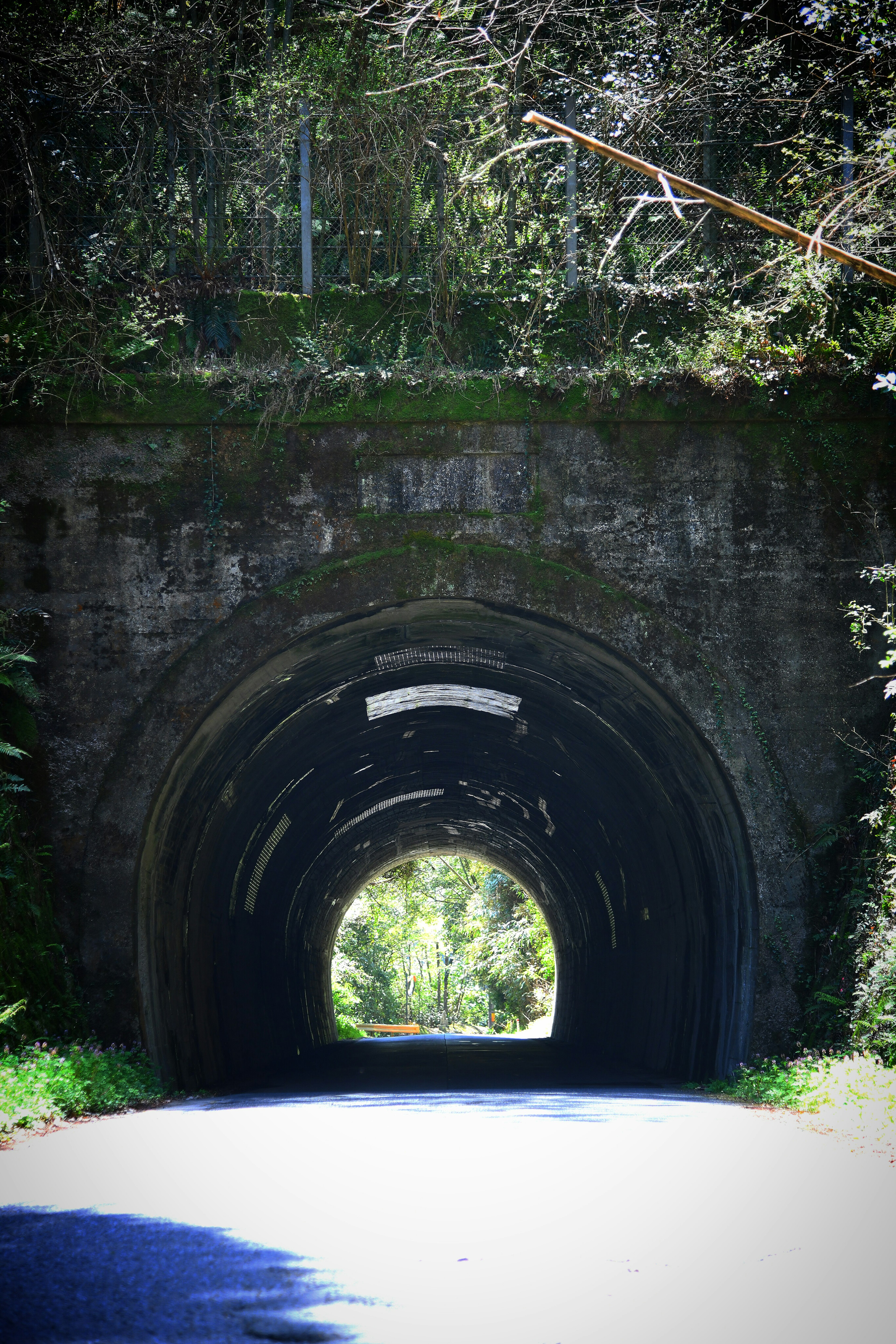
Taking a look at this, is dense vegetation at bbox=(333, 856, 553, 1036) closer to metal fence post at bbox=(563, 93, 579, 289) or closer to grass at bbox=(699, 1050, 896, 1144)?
grass at bbox=(699, 1050, 896, 1144)

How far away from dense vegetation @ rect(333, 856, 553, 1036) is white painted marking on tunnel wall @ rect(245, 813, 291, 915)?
49.1 feet

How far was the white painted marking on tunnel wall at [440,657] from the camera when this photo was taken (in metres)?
12.5

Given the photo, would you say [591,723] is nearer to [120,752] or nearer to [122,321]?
[120,752]

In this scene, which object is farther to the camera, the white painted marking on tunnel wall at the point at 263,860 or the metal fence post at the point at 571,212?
the white painted marking on tunnel wall at the point at 263,860

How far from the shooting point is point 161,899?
10.9 metres

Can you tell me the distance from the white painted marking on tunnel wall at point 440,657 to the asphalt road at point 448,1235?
19.4ft

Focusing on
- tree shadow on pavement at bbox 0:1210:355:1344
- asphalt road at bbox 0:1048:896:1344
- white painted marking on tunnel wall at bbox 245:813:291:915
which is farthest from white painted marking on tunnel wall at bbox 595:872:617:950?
tree shadow on pavement at bbox 0:1210:355:1344

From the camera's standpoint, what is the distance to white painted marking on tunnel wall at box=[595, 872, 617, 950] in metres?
18.5

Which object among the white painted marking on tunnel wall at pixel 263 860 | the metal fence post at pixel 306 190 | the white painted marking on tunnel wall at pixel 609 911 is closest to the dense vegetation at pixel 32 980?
the metal fence post at pixel 306 190

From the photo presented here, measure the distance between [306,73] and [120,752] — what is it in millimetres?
7358

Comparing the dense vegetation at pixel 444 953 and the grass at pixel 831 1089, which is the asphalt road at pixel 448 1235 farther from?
the dense vegetation at pixel 444 953

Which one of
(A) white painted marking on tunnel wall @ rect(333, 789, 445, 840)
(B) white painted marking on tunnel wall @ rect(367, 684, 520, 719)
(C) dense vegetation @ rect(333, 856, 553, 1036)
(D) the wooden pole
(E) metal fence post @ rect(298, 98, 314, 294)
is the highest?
(E) metal fence post @ rect(298, 98, 314, 294)

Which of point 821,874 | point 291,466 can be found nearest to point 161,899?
point 291,466

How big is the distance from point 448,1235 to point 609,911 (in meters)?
14.4
